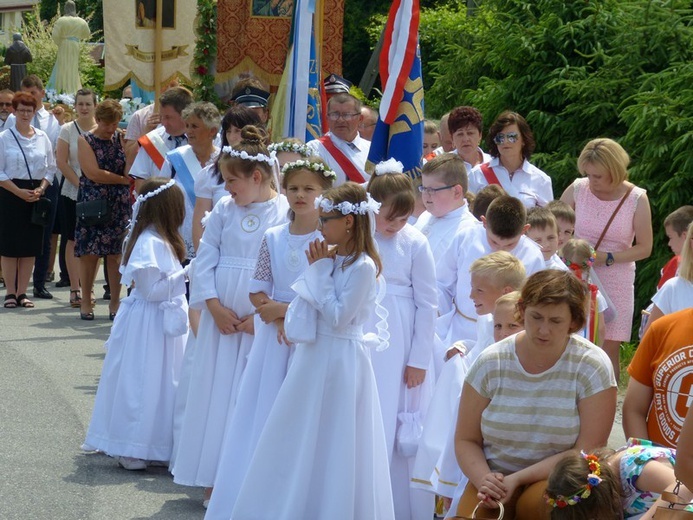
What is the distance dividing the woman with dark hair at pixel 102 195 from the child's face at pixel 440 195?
5674 millimetres

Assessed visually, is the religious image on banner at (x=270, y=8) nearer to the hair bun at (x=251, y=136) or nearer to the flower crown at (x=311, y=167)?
the hair bun at (x=251, y=136)

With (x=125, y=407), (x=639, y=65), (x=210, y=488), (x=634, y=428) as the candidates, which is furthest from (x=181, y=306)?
(x=639, y=65)

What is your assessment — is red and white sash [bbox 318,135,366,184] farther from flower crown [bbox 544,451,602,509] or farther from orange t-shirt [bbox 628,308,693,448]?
flower crown [bbox 544,451,602,509]

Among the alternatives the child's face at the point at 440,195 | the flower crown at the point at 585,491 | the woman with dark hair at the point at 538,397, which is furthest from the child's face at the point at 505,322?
the child's face at the point at 440,195

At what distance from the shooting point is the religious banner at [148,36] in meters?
11.9

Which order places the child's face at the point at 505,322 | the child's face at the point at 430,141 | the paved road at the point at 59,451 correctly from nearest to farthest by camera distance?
the child's face at the point at 505,322 → the paved road at the point at 59,451 → the child's face at the point at 430,141

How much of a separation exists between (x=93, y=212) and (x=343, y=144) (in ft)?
14.4

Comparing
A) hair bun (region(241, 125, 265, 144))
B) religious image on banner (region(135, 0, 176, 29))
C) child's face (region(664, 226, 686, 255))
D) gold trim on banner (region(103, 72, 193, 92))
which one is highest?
religious image on banner (region(135, 0, 176, 29))

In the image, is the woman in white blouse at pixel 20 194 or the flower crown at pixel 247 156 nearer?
the flower crown at pixel 247 156

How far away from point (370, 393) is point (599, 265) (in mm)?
3648

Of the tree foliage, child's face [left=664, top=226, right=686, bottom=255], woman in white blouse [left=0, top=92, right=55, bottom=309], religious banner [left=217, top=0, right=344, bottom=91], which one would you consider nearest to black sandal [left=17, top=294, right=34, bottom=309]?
woman in white blouse [left=0, top=92, right=55, bottom=309]

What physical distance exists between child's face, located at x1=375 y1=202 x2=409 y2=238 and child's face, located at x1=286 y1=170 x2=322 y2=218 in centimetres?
40

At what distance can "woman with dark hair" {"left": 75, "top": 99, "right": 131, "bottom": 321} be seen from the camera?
12273 mm

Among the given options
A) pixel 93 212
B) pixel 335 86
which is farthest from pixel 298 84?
pixel 93 212
